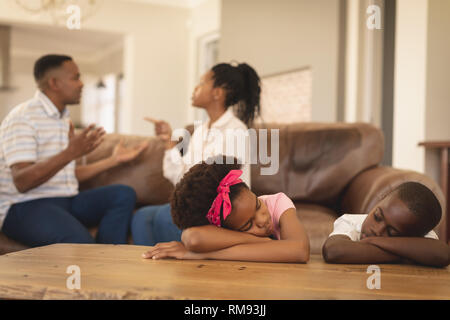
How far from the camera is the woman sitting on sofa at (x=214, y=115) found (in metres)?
1.99

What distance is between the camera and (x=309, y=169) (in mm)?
Answer: 2527

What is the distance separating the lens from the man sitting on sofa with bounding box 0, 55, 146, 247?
201 centimetres

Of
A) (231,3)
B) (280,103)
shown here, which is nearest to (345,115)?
(280,103)

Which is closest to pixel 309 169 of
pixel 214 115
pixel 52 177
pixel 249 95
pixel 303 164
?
pixel 303 164

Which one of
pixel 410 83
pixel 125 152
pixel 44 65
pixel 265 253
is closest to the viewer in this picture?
pixel 265 253

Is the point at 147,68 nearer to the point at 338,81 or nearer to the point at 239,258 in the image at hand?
the point at 338,81

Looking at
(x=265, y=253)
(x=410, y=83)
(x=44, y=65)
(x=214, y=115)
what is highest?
(x=410, y=83)

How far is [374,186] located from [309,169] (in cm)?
47

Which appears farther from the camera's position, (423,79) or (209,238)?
(423,79)

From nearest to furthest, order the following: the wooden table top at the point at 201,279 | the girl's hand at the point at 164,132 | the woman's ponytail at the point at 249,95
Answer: the wooden table top at the point at 201,279
the woman's ponytail at the point at 249,95
the girl's hand at the point at 164,132

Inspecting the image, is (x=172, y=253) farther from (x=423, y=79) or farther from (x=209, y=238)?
(x=423, y=79)

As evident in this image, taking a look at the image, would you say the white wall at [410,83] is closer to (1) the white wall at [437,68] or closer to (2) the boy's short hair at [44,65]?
(1) the white wall at [437,68]

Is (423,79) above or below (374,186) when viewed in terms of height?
above

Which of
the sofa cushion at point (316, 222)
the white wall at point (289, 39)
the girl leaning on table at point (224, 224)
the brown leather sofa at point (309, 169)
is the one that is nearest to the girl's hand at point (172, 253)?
the girl leaning on table at point (224, 224)
